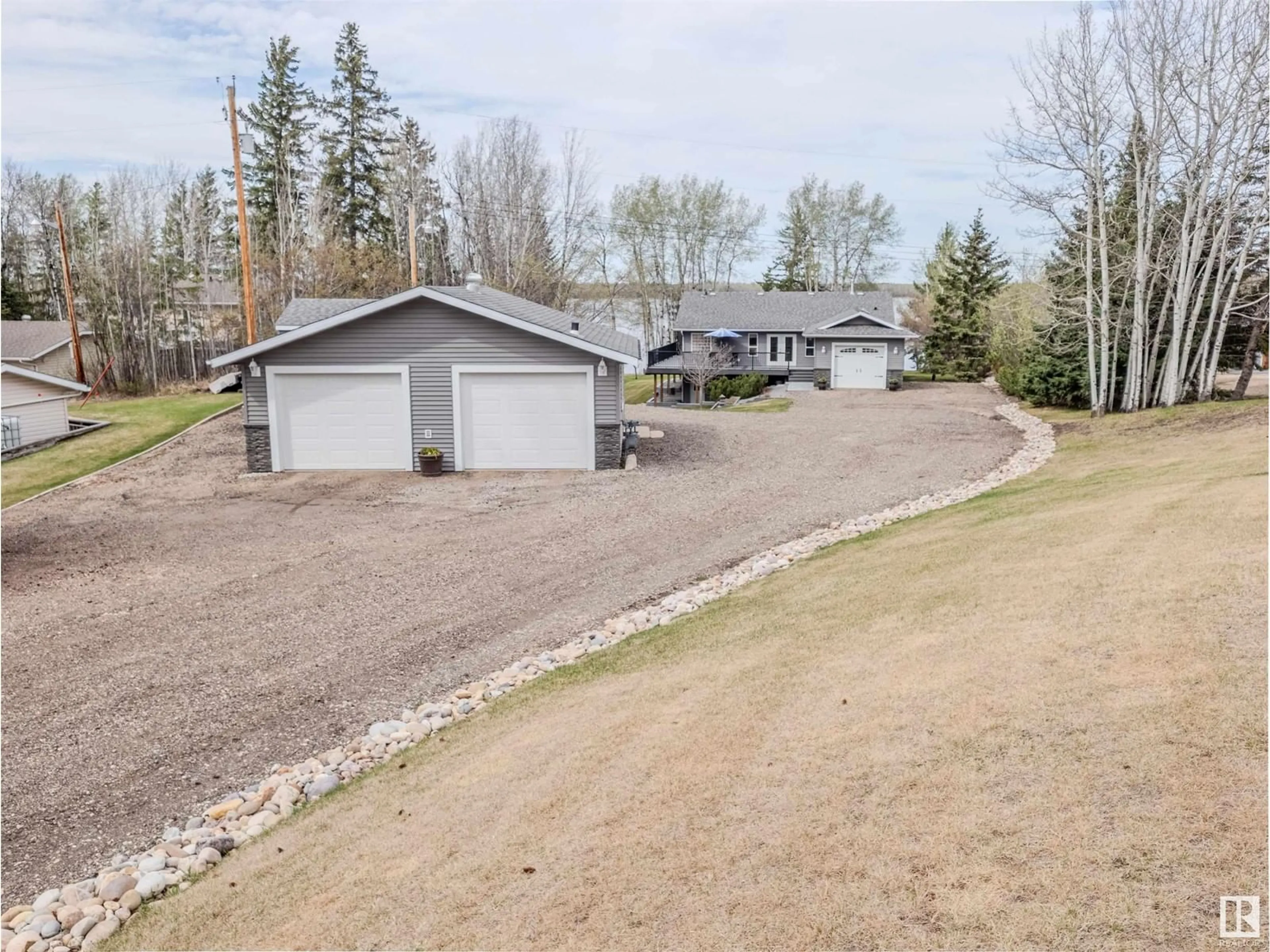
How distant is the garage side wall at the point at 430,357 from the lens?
17.0 metres

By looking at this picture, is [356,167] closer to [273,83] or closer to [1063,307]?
[273,83]

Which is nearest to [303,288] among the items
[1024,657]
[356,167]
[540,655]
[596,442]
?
[356,167]

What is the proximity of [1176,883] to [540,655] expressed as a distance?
5141 millimetres

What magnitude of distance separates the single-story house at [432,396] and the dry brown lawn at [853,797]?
11.3 metres

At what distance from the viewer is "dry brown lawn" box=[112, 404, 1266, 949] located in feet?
9.91

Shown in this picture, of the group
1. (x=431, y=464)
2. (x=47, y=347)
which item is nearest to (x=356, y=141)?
(x=47, y=347)

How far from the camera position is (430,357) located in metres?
17.2

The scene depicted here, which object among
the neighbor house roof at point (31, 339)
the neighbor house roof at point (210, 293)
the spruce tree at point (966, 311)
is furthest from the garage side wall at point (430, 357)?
the spruce tree at point (966, 311)

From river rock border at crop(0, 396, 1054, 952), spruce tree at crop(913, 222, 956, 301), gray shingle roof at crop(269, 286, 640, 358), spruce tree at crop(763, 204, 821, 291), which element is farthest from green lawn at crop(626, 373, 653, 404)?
river rock border at crop(0, 396, 1054, 952)

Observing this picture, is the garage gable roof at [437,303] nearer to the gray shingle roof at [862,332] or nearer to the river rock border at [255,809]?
the river rock border at [255,809]

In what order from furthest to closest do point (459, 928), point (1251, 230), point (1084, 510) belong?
1. point (1251, 230)
2. point (1084, 510)
3. point (459, 928)

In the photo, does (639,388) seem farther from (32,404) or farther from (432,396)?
(32,404)

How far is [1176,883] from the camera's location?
2889 mm

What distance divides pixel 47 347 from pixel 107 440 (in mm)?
18842
